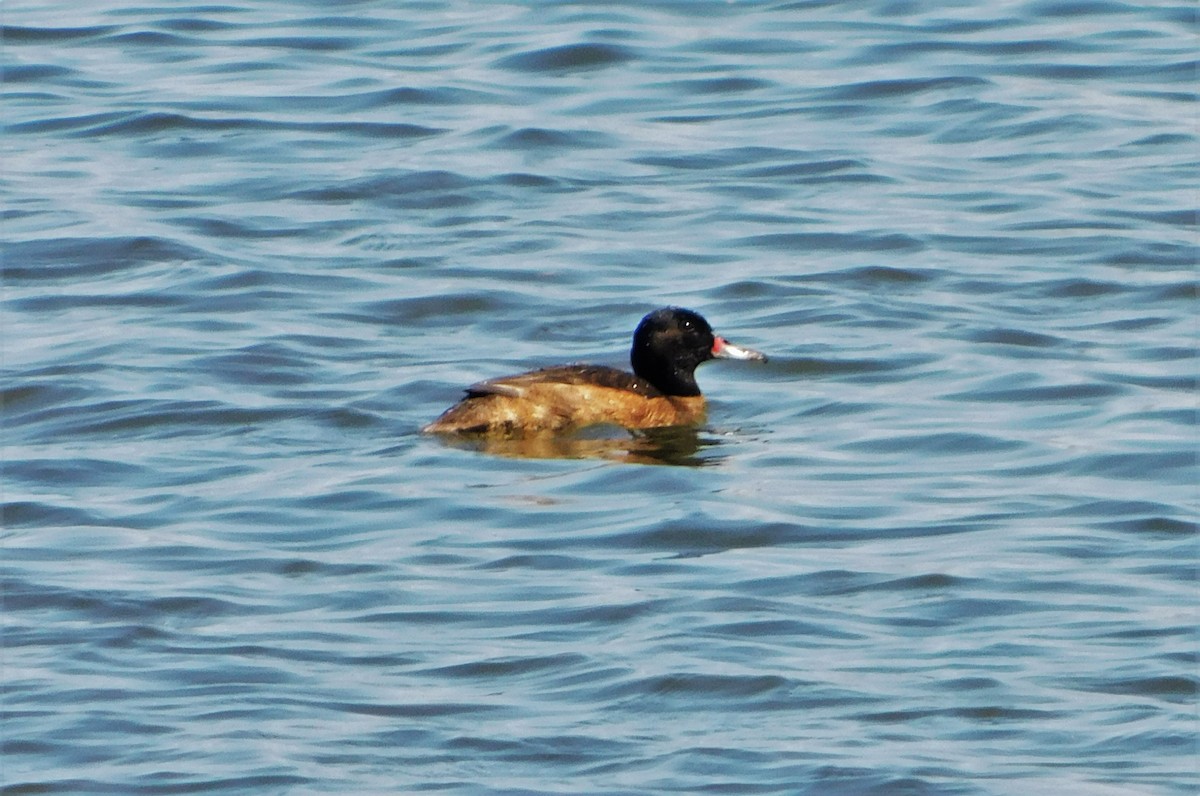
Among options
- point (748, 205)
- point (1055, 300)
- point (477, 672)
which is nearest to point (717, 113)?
point (748, 205)

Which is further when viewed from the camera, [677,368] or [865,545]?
[677,368]

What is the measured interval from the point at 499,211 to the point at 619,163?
1286 millimetres

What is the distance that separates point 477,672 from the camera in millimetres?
8203

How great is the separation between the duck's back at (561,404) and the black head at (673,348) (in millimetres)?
79

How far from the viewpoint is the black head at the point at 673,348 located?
12656mm

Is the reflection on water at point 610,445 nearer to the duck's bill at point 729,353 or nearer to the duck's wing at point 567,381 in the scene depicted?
the duck's wing at point 567,381

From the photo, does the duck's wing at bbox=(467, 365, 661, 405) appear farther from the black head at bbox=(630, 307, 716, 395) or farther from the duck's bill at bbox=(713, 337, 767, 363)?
the duck's bill at bbox=(713, 337, 767, 363)

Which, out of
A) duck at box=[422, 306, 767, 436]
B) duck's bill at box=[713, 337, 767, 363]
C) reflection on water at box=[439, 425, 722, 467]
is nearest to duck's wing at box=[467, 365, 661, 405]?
duck at box=[422, 306, 767, 436]

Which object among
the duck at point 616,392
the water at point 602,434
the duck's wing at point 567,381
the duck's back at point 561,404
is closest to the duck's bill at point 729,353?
the duck at point 616,392

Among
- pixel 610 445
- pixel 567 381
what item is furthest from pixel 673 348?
pixel 567 381

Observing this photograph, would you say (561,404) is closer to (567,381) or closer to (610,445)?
(567,381)

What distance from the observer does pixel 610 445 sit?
1223cm

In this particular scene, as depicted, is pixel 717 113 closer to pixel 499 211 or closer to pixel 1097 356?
pixel 499 211

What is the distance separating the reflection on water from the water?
0.04 meters
